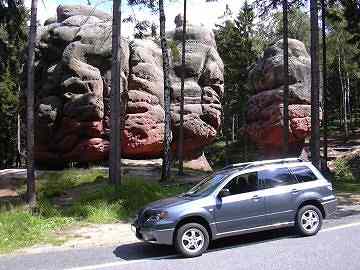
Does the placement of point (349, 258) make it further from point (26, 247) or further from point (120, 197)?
point (120, 197)

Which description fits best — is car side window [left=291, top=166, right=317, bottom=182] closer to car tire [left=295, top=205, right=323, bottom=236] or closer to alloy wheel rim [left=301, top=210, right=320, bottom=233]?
car tire [left=295, top=205, right=323, bottom=236]

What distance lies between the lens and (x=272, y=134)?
39.0 meters

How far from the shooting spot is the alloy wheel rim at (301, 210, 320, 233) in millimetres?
10941

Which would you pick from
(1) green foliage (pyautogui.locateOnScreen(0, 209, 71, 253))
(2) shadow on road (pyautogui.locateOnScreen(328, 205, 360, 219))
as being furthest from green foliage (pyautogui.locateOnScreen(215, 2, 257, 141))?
(1) green foliage (pyautogui.locateOnScreen(0, 209, 71, 253))

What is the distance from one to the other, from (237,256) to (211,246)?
1222mm

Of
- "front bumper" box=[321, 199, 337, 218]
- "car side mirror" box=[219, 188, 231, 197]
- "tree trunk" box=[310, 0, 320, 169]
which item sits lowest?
"front bumper" box=[321, 199, 337, 218]

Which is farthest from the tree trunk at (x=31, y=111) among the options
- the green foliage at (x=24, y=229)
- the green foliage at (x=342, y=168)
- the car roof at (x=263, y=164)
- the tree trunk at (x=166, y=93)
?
the green foliage at (x=342, y=168)

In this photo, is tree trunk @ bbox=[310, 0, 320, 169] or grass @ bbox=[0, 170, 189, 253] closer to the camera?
grass @ bbox=[0, 170, 189, 253]

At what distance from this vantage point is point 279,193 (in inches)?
427

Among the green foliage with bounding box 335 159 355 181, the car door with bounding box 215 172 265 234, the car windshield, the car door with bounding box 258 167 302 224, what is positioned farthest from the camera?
the green foliage with bounding box 335 159 355 181

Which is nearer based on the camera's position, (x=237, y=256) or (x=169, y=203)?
(x=237, y=256)

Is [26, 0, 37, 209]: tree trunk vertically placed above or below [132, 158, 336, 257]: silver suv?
above

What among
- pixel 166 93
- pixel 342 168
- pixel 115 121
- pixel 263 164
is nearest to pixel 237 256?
pixel 263 164

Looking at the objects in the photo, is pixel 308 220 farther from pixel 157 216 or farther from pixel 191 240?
pixel 157 216
